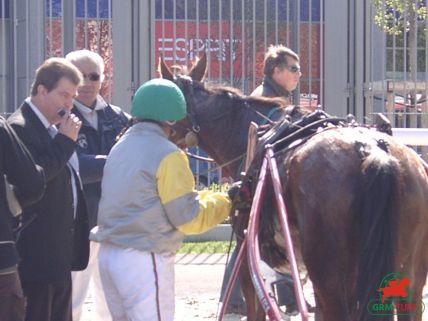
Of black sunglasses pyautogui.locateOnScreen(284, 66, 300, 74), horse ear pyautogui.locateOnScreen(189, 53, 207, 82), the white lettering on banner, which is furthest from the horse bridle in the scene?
the white lettering on banner

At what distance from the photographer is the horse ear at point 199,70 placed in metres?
6.50

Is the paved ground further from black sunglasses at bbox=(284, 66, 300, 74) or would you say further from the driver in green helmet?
the driver in green helmet

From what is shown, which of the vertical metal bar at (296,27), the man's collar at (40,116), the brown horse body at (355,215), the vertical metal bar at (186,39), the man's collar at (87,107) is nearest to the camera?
the brown horse body at (355,215)

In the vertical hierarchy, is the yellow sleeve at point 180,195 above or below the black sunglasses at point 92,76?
below

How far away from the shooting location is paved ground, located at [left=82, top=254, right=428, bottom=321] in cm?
696

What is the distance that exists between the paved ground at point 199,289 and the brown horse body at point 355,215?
2.14 metres

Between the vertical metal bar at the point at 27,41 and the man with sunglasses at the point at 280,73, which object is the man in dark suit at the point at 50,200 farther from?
the vertical metal bar at the point at 27,41

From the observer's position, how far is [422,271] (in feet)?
14.2

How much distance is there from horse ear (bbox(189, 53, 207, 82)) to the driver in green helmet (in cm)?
190

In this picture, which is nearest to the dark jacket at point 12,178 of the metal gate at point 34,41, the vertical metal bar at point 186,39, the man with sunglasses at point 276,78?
the man with sunglasses at point 276,78

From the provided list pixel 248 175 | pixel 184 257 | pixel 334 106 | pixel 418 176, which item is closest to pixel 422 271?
pixel 418 176

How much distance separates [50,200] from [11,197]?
1.55ft

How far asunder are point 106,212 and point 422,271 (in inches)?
58.7

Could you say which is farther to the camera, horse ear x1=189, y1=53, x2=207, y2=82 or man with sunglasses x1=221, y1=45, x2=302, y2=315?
man with sunglasses x1=221, y1=45, x2=302, y2=315
